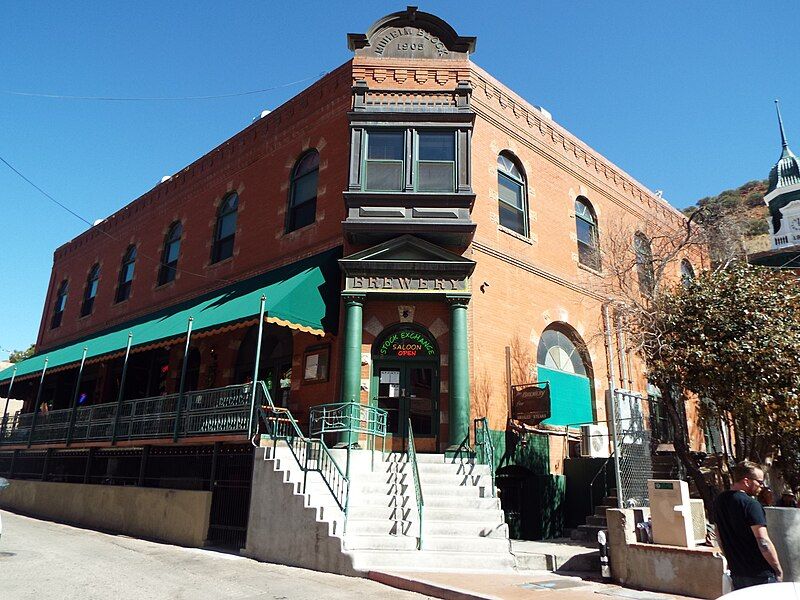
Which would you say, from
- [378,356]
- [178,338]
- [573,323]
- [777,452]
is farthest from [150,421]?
[777,452]

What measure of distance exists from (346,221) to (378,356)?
3.25 meters

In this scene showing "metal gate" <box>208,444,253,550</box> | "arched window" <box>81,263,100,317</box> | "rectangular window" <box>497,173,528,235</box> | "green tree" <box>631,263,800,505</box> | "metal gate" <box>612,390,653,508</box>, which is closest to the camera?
"green tree" <box>631,263,800,505</box>

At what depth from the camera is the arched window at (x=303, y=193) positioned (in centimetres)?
1656

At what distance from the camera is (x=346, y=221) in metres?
13.9

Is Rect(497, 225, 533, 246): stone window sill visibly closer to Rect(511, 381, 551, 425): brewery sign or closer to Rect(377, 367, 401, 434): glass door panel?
Rect(511, 381, 551, 425): brewery sign

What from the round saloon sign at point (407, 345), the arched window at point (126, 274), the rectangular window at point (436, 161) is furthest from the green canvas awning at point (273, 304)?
the arched window at point (126, 274)

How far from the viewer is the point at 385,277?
13.8m

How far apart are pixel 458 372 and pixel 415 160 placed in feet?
17.5

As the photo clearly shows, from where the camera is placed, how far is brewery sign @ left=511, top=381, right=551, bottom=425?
532 inches

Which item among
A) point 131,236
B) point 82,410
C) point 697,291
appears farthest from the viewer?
point 131,236

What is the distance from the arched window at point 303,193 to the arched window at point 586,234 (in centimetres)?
836

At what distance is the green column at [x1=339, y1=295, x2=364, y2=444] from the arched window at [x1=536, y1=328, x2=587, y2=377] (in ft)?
17.3

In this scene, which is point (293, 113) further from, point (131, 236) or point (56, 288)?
point (56, 288)

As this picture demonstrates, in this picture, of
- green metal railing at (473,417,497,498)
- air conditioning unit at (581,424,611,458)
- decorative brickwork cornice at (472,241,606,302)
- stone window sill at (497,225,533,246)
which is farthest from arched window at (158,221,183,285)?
air conditioning unit at (581,424,611,458)
